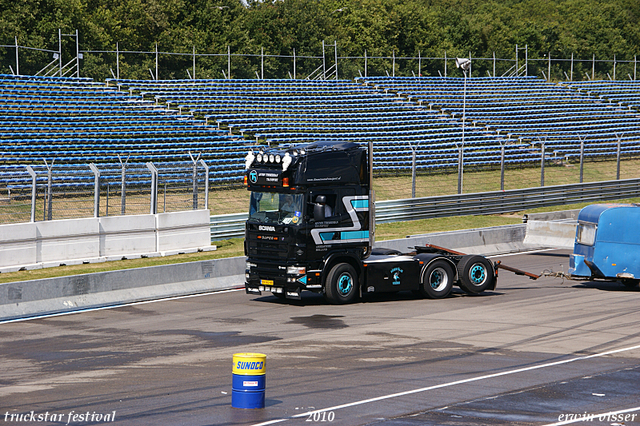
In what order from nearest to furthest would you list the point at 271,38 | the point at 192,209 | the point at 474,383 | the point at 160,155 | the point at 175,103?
the point at 474,383
the point at 192,209
the point at 160,155
the point at 175,103
the point at 271,38

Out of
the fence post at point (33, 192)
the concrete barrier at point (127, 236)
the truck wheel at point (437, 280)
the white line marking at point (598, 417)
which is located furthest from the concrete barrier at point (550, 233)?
the white line marking at point (598, 417)

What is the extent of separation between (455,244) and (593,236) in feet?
20.4

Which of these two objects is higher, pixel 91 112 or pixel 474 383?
pixel 91 112

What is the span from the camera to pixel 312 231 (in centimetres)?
1644

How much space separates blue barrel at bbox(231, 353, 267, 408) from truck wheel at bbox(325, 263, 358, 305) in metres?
7.82

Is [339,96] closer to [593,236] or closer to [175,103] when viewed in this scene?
[175,103]

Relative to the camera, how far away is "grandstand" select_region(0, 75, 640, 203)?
1433 inches

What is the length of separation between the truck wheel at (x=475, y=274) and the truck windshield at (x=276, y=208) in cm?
383

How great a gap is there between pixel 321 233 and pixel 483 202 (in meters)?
16.5

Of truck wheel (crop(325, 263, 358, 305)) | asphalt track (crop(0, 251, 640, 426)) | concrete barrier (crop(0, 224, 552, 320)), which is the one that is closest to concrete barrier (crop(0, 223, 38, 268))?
concrete barrier (crop(0, 224, 552, 320))

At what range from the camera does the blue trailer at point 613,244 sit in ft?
59.6

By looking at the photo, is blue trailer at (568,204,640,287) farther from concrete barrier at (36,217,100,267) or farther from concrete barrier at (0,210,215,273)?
concrete barrier at (36,217,100,267)

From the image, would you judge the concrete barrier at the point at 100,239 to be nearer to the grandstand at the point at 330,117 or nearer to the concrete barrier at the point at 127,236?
the concrete barrier at the point at 127,236

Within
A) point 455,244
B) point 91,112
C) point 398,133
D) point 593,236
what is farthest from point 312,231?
point 398,133
